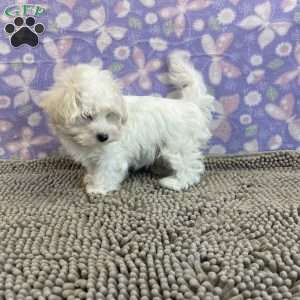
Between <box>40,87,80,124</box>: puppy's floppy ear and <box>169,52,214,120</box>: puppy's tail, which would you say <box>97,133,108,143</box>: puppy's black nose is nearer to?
<box>40,87,80,124</box>: puppy's floppy ear

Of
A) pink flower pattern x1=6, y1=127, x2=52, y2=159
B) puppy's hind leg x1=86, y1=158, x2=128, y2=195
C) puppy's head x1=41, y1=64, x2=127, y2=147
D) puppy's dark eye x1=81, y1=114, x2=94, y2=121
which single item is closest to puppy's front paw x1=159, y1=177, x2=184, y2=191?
puppy's hind leg x1=86, y1=158, x2=128, y2=195

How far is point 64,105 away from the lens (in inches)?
57.2

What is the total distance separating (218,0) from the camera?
184 centimetres

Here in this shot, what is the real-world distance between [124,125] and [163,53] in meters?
0.47

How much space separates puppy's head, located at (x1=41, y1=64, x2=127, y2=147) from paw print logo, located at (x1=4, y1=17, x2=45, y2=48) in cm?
39

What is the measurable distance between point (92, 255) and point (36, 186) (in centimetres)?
74

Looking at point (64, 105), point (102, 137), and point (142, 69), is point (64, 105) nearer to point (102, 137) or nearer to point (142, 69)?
point (102, 137)

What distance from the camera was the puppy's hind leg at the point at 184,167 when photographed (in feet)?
5.73

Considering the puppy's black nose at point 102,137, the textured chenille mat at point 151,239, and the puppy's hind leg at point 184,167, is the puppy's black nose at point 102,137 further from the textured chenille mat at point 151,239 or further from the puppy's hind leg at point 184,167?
the puppy's hind leg at point 184,167

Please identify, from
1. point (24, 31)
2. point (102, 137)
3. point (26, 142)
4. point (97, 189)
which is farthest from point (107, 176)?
point (24, 31)

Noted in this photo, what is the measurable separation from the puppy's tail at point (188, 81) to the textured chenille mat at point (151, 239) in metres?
0.36

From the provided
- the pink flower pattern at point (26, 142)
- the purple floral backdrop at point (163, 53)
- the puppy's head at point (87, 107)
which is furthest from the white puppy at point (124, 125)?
the pink flower pattern at point (26, 142)

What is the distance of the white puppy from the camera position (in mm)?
1482

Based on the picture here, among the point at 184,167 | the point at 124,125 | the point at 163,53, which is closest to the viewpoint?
the point at 124,125
